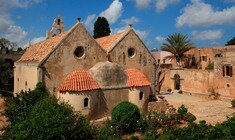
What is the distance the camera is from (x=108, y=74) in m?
23.6

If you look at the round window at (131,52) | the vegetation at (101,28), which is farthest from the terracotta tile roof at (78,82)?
the vegetation at (101,28)

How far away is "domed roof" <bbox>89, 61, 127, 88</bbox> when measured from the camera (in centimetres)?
2325

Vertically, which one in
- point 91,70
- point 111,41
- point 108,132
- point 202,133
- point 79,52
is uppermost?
point 111,41

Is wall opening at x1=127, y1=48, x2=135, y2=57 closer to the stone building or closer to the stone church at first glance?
the stone church

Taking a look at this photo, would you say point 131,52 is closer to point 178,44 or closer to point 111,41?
point 111,41

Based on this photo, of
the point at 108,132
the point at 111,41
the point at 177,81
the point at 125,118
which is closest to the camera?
the point at 108,132

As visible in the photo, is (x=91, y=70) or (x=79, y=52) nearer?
(x=91, y=70)

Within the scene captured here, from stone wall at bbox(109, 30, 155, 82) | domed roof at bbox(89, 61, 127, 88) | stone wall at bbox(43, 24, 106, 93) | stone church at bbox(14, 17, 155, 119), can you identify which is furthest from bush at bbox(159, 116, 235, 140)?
stone wall at bbox(43, 24, 106, 93)

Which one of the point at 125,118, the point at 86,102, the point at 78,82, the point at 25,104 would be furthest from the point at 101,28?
the point at 125,118

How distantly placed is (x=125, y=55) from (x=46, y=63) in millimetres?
8152

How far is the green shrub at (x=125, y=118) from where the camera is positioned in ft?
69.2

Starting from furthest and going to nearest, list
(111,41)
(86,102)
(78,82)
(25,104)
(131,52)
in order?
(131,52)
(111,41)
(86,102)
(78,82)
(25,104)

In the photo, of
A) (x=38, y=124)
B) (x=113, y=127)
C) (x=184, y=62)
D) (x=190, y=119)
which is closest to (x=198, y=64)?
(x=184, y=62)

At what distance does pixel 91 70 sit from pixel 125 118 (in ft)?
17.8
